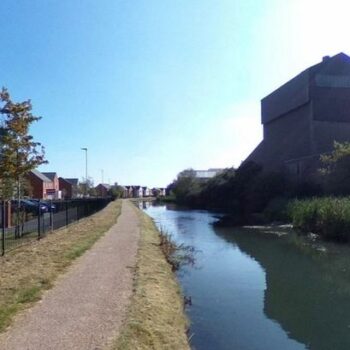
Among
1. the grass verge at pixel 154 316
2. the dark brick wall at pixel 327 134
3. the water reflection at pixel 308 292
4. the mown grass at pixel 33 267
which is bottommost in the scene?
the water reflection at pixel 308 292

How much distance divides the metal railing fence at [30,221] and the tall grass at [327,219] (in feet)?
47.7

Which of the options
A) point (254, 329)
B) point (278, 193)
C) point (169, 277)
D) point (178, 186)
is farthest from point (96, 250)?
point (178, 186)

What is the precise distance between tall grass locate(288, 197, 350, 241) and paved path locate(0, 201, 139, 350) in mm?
17728

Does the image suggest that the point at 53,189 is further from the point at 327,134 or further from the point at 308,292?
the point at 308,292

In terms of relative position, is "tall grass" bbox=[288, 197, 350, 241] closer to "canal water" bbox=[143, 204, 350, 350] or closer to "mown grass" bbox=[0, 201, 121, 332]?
"canal water" bbox=[143, 204, 350, 350]

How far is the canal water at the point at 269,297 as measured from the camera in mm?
10336

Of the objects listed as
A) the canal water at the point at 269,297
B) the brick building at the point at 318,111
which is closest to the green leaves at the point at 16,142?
the canal water at the point at 269,297

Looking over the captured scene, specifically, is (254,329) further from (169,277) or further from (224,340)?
(169,277)

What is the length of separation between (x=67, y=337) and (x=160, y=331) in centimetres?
180

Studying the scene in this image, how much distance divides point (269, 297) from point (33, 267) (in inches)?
250

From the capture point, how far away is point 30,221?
90.5 ft

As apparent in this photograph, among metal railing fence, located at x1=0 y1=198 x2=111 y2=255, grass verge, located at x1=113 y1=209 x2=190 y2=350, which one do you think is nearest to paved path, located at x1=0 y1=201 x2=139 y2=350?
grass verge, located at x1=113 y1=209 x2=190 y2=350

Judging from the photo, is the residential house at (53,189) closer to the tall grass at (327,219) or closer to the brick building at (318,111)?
the brick building at (318,111)

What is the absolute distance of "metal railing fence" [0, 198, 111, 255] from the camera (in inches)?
757
